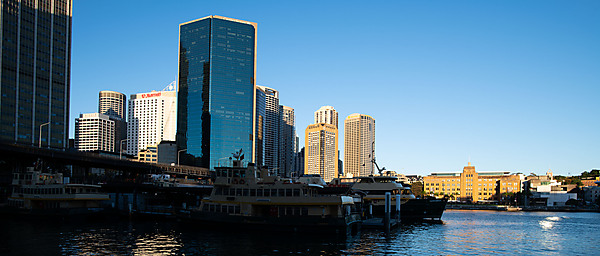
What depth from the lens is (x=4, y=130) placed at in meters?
161

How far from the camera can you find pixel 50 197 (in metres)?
83.4

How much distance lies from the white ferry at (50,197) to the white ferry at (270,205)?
2523cm

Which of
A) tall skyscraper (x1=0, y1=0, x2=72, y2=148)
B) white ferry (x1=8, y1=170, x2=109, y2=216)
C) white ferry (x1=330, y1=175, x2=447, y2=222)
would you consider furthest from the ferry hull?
tall skyscraper (x1=0, y1=0, x2=72, y2=148)

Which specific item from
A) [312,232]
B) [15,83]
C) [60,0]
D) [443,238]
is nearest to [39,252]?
[312,232]

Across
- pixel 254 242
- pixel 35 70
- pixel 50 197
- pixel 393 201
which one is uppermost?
pixel 35 70

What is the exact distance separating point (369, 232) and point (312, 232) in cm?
1313

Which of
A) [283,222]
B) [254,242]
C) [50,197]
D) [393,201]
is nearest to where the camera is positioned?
[254,242]

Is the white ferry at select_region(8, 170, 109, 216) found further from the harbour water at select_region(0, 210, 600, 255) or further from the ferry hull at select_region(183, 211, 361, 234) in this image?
the ferry hull at select_region(183, 211, 361, 234)

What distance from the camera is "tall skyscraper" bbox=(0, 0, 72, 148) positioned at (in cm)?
16575

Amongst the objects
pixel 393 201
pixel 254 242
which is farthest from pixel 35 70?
pixel 254 242

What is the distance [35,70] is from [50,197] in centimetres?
11106

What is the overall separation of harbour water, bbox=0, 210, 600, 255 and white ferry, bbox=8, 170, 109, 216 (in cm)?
546

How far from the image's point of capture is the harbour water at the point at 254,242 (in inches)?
2014

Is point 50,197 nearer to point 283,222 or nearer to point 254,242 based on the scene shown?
point 283,222
